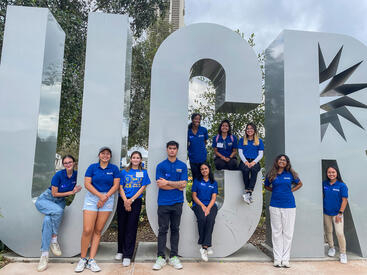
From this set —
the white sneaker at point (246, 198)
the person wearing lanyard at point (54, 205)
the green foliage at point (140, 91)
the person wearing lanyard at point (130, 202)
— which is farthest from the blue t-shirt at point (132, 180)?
the green foliage at point (140, 91)

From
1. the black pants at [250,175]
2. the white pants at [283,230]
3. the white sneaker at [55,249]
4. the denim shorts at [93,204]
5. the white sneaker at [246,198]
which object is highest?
the black pants at [250,175]

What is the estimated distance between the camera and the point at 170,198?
3.97m

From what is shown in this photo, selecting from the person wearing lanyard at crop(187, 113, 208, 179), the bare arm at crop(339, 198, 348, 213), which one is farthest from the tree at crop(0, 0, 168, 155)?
the bare arm at crop(339, 198, 348, 213)

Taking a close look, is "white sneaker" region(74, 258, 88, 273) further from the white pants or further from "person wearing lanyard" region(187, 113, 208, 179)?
the white pants

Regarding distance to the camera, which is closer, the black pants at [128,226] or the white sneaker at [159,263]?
the white sneaker at [159,263]

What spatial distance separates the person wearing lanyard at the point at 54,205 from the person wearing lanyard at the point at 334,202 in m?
4.19

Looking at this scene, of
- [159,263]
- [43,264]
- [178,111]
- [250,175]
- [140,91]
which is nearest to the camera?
[43,264]

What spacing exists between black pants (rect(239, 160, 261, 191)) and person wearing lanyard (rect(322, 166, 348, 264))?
1428mm

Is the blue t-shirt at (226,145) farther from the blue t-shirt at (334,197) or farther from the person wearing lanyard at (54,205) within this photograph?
the person wearing lanyard at (54,205)

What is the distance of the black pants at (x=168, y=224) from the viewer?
390cm

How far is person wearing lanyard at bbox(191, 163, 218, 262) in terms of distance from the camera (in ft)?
13.0

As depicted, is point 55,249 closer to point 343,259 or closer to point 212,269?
point 212,269

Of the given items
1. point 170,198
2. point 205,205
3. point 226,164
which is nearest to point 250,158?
point 226,164

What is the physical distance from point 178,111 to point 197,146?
0.68 metres
